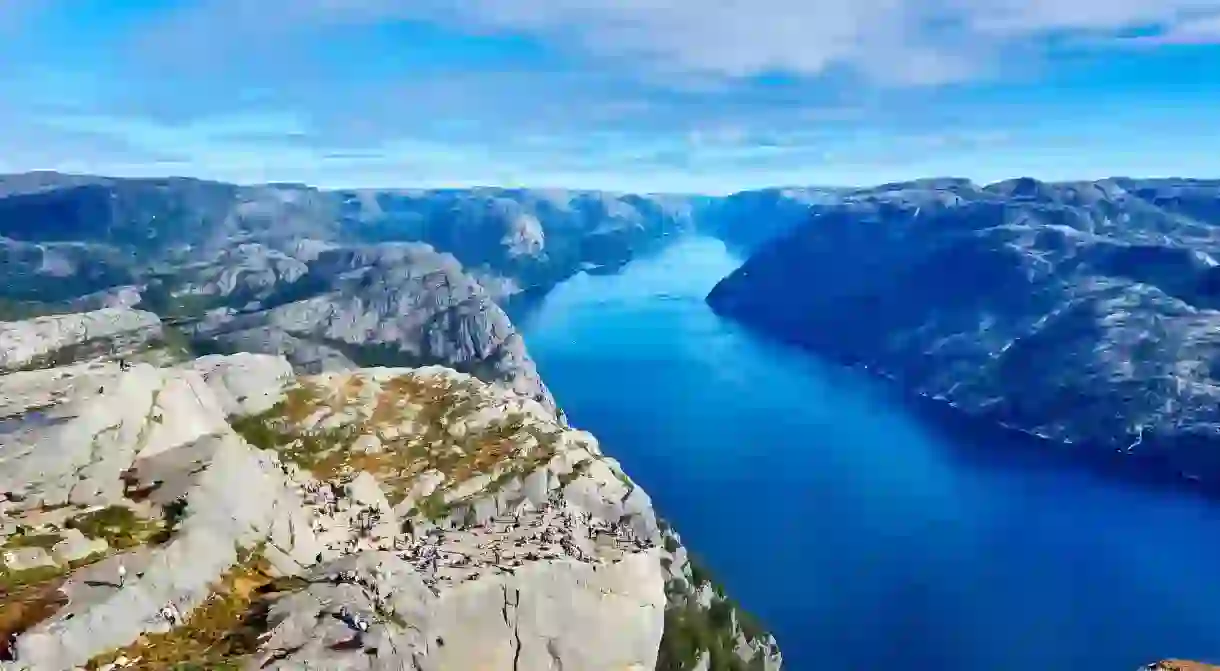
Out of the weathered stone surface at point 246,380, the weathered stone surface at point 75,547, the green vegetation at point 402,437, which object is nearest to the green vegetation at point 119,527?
the weathered stone surface at point 75,547

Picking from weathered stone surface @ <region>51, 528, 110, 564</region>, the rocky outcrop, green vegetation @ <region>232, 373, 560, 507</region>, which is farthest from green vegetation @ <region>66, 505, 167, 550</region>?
green vegetation @ <region>232, 373, 560, 507</region>

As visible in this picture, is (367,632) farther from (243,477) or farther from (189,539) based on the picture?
(243,477)

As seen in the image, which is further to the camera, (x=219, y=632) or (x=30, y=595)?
(x=219, y=632)

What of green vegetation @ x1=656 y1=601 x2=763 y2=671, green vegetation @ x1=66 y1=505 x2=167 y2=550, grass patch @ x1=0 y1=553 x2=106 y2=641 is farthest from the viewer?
green vegetation @ x1=656 y1=601 x2=763 y2=671

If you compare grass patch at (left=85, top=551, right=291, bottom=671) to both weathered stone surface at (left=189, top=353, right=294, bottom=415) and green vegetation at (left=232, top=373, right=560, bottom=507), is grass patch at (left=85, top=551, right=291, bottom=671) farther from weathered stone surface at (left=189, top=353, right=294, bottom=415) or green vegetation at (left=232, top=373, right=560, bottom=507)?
weathered stone surface at (left=189, top=353, right=294, bottom=415)

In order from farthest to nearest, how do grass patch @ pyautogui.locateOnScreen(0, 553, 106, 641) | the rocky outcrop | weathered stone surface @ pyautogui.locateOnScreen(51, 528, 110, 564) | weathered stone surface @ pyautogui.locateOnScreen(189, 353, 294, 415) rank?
weathered stone surface @ pyautogui.locateOnScreen(189, 353, 294, 415) → weathered stone surface @ pyautogui.locateOnScreen(51, 528, 110, 564) → the rocky outcrop → grass patch @ pyautogui.locateOnScreen(0, 553, 106, 641)

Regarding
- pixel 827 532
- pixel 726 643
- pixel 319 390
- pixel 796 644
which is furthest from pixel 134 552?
pixel 827 532

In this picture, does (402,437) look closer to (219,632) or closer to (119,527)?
Result: (119,527)

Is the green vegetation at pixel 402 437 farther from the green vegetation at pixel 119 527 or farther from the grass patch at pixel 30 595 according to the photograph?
the grass patch at pixel 30 595

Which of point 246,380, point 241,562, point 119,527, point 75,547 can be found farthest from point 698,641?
point 75,547

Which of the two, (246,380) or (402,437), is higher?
(246,380)
